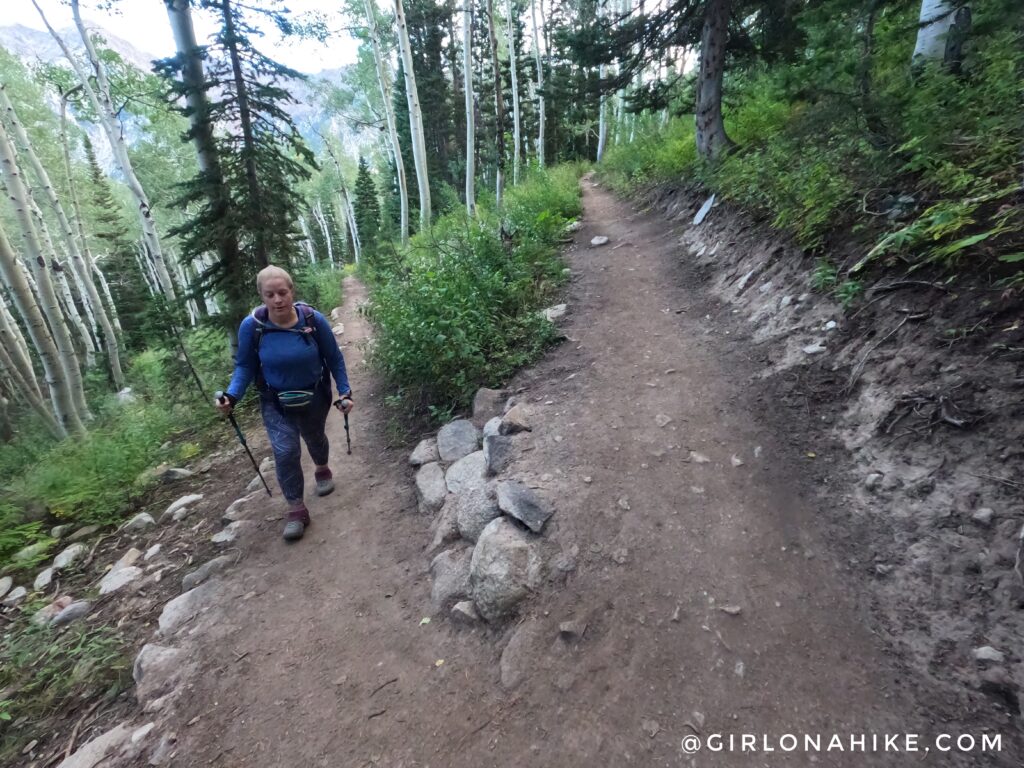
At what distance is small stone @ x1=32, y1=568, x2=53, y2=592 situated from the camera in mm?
4449

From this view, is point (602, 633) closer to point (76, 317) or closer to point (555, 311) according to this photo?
point (555, 311)

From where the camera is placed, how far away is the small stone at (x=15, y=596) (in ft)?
14.0

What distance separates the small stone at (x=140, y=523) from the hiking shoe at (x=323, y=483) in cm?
202

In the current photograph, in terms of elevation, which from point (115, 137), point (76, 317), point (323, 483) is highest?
point (115, 137)

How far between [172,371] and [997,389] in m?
10.8

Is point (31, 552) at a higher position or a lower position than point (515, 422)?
lower

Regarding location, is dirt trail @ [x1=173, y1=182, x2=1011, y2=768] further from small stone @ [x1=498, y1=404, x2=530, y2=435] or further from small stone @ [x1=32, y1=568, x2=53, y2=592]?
small stone @ [x1=32, y1=568, x2=53, y2=592]

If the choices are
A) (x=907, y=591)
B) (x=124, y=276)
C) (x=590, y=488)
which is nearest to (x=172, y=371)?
(x=590, y=488)

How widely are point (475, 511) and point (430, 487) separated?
3.00 ft

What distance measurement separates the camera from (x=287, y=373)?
401 cm

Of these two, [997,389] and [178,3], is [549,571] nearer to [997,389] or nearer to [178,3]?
[997,389]

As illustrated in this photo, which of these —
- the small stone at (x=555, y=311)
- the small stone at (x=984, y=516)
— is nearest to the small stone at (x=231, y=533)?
the small stone at (x=555, y=311)

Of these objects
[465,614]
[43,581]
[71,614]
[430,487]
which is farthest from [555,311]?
[43,581]

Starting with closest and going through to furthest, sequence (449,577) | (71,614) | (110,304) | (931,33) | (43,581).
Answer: (449,577) < (71,614) < (43,581) < (931,33) < (110,304)
